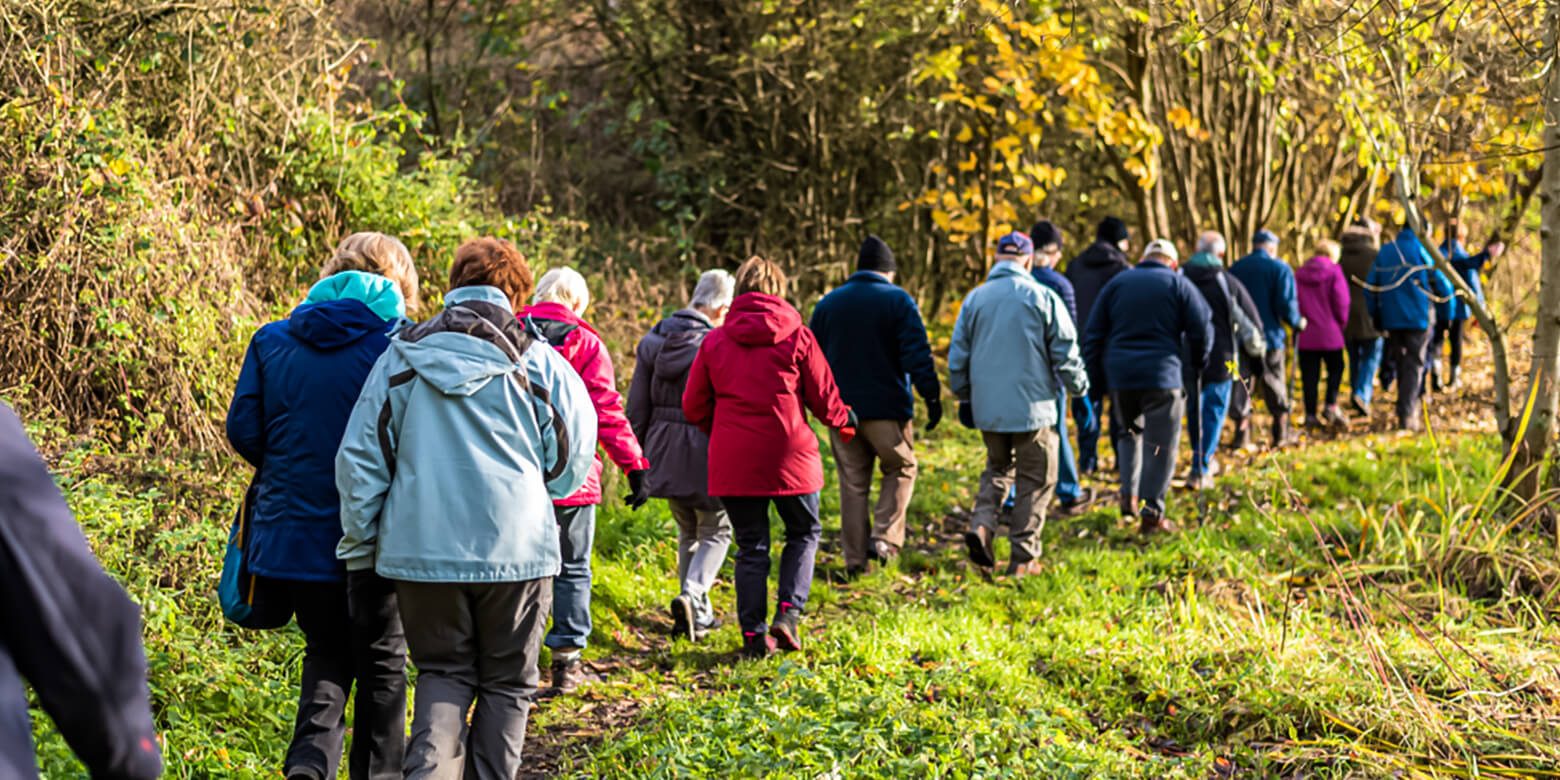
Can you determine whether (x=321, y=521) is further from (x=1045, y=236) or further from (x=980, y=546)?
(x=1045, y=236)

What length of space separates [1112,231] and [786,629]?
5.46 m

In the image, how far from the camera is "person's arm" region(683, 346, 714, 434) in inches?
259

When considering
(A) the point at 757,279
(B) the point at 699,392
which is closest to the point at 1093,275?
(A) the point at 757,279

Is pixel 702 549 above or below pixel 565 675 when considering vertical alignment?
above

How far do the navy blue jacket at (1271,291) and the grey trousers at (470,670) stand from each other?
8747 mm

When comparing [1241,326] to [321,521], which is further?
[1241,326]

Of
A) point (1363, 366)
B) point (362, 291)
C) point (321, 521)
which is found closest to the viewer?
point (321, 521)

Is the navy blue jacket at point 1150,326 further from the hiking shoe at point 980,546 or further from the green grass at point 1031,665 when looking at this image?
the hiking shoe at point 980,546

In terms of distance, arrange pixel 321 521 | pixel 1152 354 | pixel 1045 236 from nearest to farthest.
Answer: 1. pixel 321 521
2. pixel 1152 354
3. pixel 1045 236

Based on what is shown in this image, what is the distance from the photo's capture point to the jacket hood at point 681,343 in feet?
22.6

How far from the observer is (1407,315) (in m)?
12.2

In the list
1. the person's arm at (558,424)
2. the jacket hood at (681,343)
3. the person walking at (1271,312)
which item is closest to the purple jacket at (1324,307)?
the person walking at (1271,312)

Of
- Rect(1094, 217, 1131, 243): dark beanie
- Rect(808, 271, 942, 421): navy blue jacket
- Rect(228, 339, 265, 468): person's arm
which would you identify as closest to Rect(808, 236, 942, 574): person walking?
Rect(808, 271, 942, 421): navy blue jacket

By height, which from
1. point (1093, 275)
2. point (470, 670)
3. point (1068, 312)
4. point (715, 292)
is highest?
point (715, 292)
